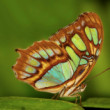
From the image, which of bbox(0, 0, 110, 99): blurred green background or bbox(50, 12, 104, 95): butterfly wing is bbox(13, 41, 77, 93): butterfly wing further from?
bbox(0, 0, 110, 99): blurred green background

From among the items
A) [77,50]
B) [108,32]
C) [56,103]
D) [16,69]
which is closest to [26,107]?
[56,103]

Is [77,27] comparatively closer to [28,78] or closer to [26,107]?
[28,78]

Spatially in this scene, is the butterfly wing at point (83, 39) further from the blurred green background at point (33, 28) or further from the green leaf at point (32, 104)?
the green leaf at point (32, 104)

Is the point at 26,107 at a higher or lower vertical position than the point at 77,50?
lower

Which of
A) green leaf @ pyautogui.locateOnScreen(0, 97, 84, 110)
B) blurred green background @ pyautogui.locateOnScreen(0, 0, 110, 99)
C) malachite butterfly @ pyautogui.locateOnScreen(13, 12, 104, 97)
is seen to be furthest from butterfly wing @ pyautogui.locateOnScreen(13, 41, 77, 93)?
green leaf @ pyautogui.locateOnScreen(0, 97, 84, 110)

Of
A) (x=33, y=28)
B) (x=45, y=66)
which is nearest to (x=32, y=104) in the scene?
(x=45, y=66)

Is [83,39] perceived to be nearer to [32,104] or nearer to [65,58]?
[65,58]

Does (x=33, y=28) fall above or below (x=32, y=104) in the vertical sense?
above
